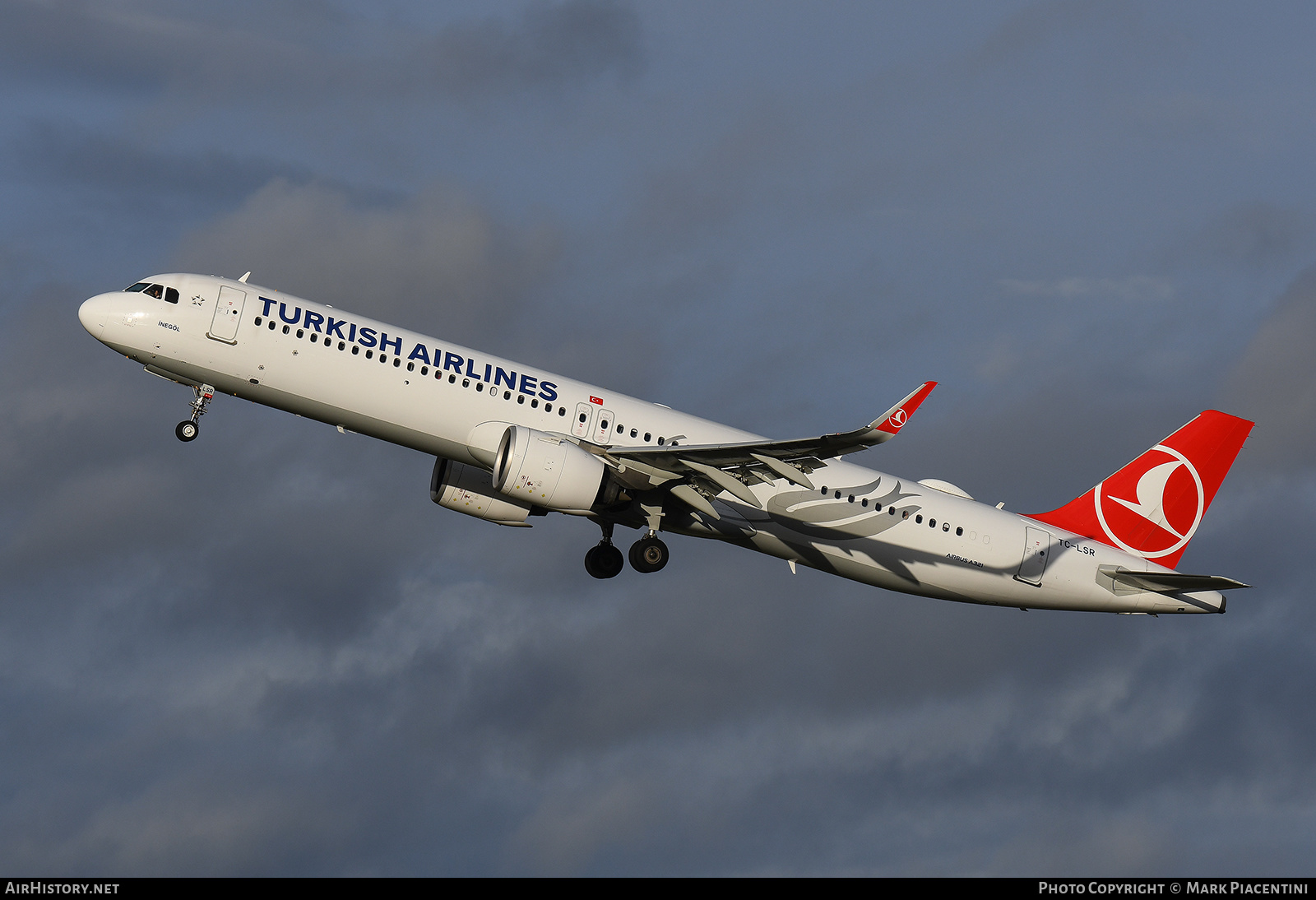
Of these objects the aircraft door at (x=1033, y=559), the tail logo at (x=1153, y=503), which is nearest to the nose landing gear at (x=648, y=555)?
the aircraft door at (x=1033, y=559)

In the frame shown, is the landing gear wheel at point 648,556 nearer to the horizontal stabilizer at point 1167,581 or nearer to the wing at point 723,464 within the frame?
the wing at point 723,464

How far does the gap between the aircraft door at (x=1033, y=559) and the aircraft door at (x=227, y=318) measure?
25997 millimetres

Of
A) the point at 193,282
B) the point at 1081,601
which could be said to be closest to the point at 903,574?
the point at 1081,601

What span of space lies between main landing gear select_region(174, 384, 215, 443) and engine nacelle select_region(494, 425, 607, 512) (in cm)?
867

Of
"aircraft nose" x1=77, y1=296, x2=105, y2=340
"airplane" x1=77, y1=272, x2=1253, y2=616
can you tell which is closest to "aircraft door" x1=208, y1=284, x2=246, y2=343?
"airplane" x1=77, y1=272, x2=1253, y2=616

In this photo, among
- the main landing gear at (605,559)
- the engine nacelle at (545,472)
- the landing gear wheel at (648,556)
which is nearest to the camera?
the engine nacelle at (545,472)

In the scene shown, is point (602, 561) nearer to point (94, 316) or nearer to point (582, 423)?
point (582, 423)

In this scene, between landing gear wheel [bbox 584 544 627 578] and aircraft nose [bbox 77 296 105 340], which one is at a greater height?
aircraft nose [bbox 77 296 105 340]

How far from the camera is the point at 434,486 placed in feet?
166

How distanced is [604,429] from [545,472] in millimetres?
3170

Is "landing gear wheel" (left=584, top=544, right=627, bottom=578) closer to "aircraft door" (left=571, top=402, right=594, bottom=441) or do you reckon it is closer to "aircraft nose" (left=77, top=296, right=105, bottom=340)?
"aircraft door" (left=571, top=402, right=594, bottom=441)

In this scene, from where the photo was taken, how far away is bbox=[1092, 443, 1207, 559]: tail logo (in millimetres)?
52875

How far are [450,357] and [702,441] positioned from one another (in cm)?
815

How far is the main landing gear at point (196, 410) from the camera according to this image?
146 feet
